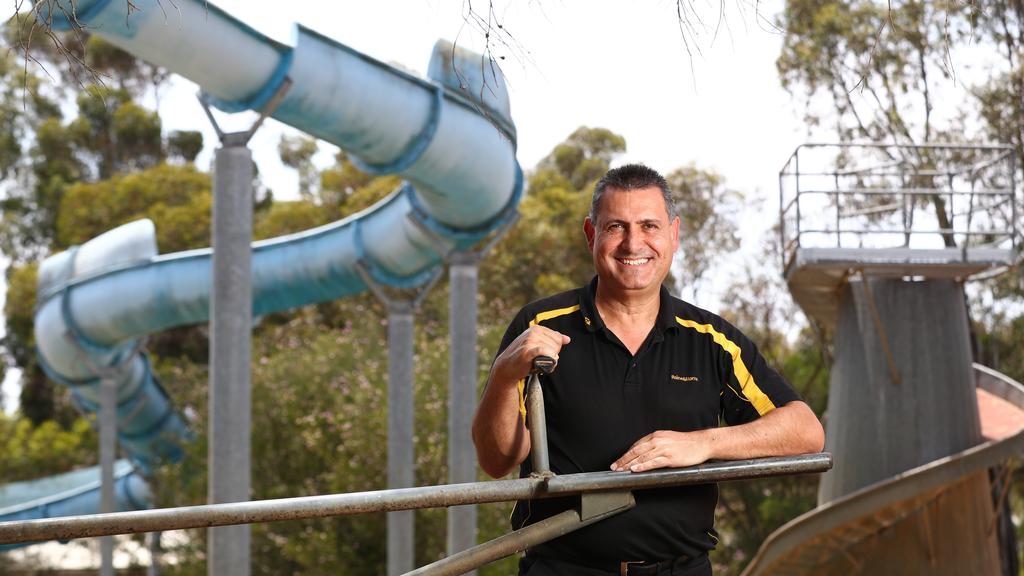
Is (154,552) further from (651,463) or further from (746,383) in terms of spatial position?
(651,463)

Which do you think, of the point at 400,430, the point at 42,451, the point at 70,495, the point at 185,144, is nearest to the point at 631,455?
the point at 400,430

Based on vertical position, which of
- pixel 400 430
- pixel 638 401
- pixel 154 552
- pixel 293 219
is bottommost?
pixel 154 552

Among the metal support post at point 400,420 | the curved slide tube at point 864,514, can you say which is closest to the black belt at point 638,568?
the curved slide tube at point 864,514

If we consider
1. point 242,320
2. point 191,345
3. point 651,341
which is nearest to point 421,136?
point 242,320

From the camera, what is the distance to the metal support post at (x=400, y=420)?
555 inches

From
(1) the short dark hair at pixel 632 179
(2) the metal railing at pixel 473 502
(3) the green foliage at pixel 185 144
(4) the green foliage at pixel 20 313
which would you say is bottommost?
(2) the metal railing at pixel 473 502

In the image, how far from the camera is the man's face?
289cm

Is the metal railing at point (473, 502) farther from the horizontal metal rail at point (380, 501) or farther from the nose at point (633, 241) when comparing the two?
the nose at point (633, 241)

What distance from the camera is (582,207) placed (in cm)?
2981

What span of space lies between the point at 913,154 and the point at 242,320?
15.6m

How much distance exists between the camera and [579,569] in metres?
2.80

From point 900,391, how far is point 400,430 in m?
5.16

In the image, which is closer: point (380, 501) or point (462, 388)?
point (380, 501)

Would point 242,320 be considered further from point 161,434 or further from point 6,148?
point 6,148
